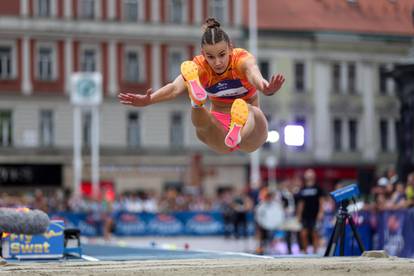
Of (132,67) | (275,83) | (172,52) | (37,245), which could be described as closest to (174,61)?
(172,52)

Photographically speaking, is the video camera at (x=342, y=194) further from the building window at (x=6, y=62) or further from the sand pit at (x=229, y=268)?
the building window at (x=6, y=62)

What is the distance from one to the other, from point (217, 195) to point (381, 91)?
44.7 ft

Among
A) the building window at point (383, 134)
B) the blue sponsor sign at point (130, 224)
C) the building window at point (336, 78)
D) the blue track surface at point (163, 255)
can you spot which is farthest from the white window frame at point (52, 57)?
the blue track surface at point (163, 255)

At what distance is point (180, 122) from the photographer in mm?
54750

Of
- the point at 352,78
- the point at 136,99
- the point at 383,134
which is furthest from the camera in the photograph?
the point at 383,134

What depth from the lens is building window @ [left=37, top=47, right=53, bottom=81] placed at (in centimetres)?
5184

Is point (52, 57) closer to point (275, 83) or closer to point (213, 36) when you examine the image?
point (213, 36)

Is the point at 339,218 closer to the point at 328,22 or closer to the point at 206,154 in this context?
the point at 328,22

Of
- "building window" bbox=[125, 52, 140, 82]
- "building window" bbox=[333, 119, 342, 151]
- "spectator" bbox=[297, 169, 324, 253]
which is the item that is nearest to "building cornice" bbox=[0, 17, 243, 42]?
"building window" bbox=[125, 52, 140, 82]

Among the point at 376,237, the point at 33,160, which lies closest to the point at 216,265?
the point at 376,237

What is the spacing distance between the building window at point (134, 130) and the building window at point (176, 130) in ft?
6.26

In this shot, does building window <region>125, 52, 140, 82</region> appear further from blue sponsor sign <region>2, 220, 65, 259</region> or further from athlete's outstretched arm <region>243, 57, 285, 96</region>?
athlete's outstretched arm <region>243, 57, 285, 96</region>

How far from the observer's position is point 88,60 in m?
52.4

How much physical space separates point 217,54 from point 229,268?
246 cm
